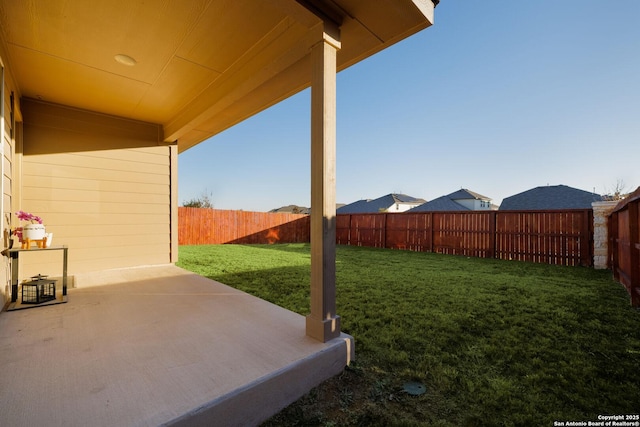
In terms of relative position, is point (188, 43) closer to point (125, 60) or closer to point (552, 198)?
point (125, 60)

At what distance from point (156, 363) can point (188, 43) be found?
240 cm

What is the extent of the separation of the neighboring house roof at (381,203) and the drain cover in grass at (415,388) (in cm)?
2543

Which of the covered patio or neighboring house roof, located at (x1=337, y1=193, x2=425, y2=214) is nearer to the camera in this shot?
the covered patio

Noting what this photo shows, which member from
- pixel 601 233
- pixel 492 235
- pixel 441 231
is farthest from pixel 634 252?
pixel 441 231

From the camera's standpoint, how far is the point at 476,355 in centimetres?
181

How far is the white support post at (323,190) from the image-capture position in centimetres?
169

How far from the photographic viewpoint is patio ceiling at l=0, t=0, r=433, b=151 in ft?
5.94

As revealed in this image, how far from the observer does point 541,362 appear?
1.71 metres

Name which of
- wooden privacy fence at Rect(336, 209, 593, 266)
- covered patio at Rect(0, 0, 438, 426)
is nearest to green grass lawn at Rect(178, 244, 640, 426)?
covered patio at Rect(0, 0, 438, 426)

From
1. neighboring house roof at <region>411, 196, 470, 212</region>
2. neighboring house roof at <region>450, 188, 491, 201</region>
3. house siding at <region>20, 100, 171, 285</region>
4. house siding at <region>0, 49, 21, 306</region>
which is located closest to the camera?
house siding at <region>0, 49, 21, 306</region>

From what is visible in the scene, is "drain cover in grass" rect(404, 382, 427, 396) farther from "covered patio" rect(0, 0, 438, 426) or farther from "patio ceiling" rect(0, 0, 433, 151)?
"patio ceiling" rect(0, 0, 433, 151)

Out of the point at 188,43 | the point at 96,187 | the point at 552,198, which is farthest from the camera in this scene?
the point at 552,198

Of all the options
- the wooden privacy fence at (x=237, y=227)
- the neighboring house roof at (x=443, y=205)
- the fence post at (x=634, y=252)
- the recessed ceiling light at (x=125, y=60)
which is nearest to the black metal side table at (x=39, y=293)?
the recessed ceiling light at (x=125, y=60)

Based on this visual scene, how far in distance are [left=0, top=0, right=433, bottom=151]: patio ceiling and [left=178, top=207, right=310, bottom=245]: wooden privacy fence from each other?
7356 millimetres
